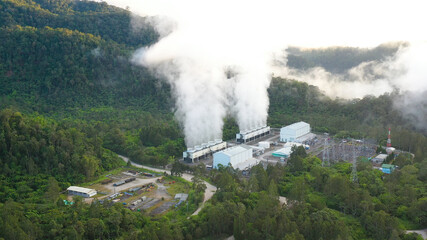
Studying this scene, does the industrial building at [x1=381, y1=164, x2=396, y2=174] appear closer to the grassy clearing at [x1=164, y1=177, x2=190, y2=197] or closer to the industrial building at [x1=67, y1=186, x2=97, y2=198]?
the grassy clearing at [x1=164, y1=177, x2=190, y2=197]

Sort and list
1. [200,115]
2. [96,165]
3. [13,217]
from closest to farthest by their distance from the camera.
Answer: [13,217]
[96,165]
[200,115]

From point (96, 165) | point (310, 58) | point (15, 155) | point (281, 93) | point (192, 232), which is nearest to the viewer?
point (192, 232)

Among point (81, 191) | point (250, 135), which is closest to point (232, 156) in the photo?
point (250, 135)

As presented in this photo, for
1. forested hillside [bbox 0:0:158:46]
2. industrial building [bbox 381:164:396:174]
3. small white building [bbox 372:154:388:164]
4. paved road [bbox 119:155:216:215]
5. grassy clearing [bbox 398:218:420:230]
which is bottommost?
small white building [bbox 372:154:388:164]

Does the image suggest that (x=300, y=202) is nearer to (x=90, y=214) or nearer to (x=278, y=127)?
(x=90, y=214)

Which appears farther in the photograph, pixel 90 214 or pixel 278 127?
pixel 278 127

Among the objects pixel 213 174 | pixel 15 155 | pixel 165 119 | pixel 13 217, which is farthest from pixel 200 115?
pixel 13 217

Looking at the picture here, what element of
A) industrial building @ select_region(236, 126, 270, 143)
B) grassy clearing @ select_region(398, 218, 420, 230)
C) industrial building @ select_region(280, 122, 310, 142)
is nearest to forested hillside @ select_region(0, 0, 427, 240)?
grassy clearing @ select_region(398, 218, 420, 230)
